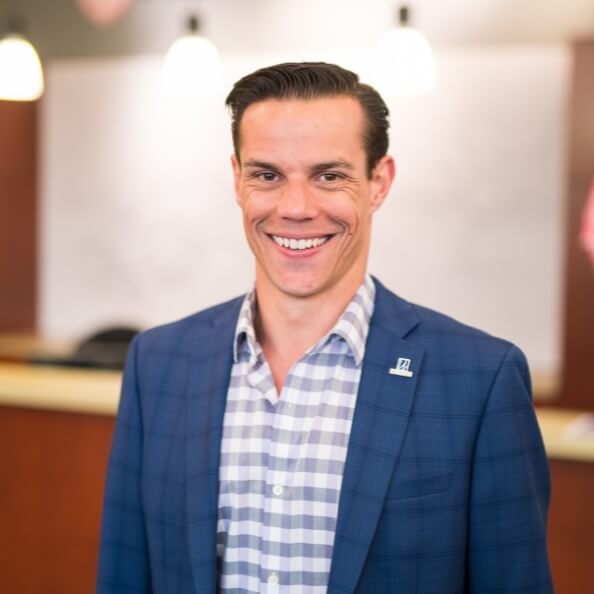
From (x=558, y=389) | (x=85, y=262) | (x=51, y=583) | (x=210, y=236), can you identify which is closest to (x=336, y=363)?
(x=51, y=583)

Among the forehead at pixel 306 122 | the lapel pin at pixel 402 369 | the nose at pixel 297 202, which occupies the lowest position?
the lapel pin at pixel 402 369

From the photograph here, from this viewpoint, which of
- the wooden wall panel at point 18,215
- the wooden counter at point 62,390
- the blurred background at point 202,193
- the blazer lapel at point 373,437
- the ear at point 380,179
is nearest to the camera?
the blazer lapel at point 373,437

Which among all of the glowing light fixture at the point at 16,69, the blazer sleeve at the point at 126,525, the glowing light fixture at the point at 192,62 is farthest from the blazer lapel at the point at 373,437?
the glowing light fixture at the point at 16,69

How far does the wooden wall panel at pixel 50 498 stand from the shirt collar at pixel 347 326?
69.5 inches

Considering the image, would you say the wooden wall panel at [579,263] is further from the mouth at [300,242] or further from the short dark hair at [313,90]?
the mouth at [300,242]

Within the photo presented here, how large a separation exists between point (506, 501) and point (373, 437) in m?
0.22

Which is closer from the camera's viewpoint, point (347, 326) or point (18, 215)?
point (347, 326)

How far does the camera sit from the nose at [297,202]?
4.89 feet

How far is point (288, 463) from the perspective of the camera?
61.7 inches

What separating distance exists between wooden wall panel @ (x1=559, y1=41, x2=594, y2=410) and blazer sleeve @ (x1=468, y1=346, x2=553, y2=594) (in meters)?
3.67

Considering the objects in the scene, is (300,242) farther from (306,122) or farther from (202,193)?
(202,193)

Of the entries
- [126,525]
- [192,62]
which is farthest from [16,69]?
[126,525]

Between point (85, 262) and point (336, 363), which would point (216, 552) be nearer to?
point (336, 363)

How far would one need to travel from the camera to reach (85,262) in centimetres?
687
